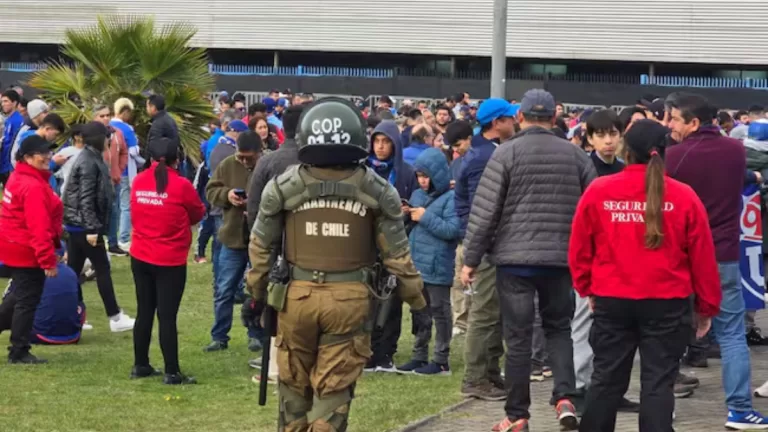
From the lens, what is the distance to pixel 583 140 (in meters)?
14.0

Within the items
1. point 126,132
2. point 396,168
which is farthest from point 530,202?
point 126,132

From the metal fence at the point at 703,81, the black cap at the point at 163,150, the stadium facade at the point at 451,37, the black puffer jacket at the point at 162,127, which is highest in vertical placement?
the stadium facade at the point at 451,37

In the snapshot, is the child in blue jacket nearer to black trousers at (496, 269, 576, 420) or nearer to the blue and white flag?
the blue and white flag

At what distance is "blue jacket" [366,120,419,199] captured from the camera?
1042 centimetres

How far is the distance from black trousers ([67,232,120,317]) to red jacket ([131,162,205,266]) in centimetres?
236

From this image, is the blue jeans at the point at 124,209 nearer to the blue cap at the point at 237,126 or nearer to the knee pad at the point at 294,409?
the blue cap at the point at 237,126

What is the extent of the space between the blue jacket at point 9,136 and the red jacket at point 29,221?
312 inches

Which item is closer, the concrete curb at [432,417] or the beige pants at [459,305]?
the concrete curb at [432,417]

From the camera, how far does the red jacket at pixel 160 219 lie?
10.1 metres

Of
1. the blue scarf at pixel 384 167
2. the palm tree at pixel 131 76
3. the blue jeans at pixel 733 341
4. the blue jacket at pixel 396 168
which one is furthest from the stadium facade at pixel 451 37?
the blue jeans at pixel 733 341

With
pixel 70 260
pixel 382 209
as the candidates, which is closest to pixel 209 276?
pixel 70 260

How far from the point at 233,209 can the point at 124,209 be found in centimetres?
726

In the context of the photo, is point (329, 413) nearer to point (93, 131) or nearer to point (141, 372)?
point (141, 372)

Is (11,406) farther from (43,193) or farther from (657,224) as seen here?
(657,224)
